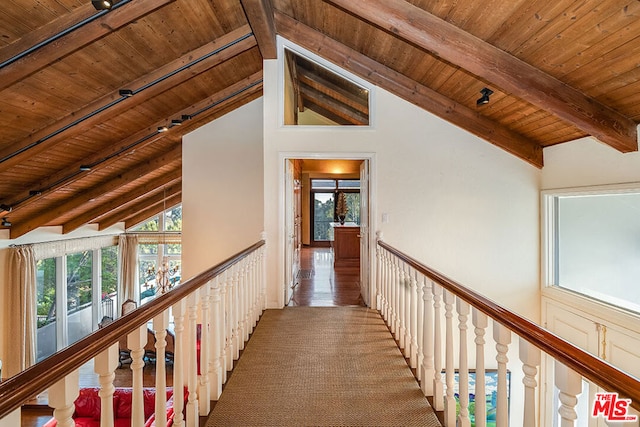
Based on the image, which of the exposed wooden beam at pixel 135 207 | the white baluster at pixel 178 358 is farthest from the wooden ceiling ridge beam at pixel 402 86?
the exposed wooden beam at pixel 135 207

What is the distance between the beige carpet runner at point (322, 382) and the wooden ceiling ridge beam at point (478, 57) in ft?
8.03

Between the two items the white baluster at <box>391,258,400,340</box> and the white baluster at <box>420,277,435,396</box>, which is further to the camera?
the white baluster at <box>391,258,400,340</box>

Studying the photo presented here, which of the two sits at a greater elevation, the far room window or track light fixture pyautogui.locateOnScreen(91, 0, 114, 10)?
track light fixture pyautogui.locateOnScreen(91, 0, 114, 10)

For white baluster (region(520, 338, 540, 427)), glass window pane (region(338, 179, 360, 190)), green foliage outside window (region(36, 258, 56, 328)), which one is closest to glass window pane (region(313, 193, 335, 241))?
glass window pane (region(338, 179, 360, 190))

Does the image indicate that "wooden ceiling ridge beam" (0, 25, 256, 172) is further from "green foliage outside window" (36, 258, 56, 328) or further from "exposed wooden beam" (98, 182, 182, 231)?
"exposed wooden beam" (98, 182, 182, 231)

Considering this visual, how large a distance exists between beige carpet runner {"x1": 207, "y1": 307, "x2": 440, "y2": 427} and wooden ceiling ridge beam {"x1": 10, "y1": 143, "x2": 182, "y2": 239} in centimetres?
443

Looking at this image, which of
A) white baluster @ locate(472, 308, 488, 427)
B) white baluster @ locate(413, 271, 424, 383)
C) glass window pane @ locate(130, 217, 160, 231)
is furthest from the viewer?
glass window pane @ locate(130, 217, 160, 231)

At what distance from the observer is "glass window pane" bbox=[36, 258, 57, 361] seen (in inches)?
278

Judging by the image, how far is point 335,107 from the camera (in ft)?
14.6

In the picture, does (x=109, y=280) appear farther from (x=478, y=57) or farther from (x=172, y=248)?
(x=478, y=57)

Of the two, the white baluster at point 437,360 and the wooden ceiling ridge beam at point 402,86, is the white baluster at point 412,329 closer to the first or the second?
the white baluster at point 437,360

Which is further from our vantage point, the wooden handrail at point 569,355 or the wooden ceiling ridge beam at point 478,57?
the wooden ceiling ridge beam at point 478,57

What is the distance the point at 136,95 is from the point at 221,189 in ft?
Answer: 7.93

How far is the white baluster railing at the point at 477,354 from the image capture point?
979 mm
